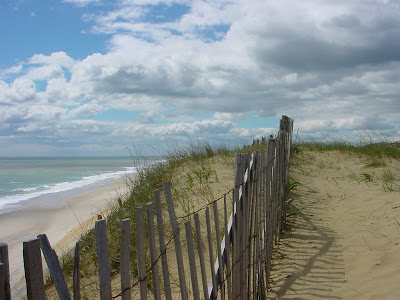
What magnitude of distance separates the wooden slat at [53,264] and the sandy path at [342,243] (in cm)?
267

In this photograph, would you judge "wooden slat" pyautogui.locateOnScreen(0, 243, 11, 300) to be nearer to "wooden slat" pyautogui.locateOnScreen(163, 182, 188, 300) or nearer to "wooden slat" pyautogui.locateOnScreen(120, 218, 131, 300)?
"wooden slat" pyautogui.locateOnScreen(120, 218, 131, 300)

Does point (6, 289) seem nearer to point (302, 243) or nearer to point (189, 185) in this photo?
point (302, 243)

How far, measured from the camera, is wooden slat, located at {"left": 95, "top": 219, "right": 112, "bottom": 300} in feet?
4.02

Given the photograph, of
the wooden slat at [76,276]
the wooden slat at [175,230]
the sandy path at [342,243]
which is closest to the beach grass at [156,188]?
the sandy path at [342,243]

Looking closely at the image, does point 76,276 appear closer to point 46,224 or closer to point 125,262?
point 125,262

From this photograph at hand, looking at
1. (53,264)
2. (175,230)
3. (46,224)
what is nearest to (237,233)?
(175,230)

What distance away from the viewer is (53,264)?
1.11m

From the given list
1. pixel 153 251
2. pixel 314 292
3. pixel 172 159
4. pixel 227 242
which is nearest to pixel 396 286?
pixel 314 292

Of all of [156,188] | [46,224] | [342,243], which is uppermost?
[156,188]

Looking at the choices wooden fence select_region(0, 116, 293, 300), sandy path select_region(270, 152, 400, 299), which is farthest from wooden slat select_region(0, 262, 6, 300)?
sandy path select_region(270, 152, 400, 299)

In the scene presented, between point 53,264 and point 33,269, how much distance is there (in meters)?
0.08

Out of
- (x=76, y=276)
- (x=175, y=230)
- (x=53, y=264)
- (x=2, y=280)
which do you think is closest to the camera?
(x=2, y=280)

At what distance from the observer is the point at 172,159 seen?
953cm

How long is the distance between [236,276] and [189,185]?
4.22m
